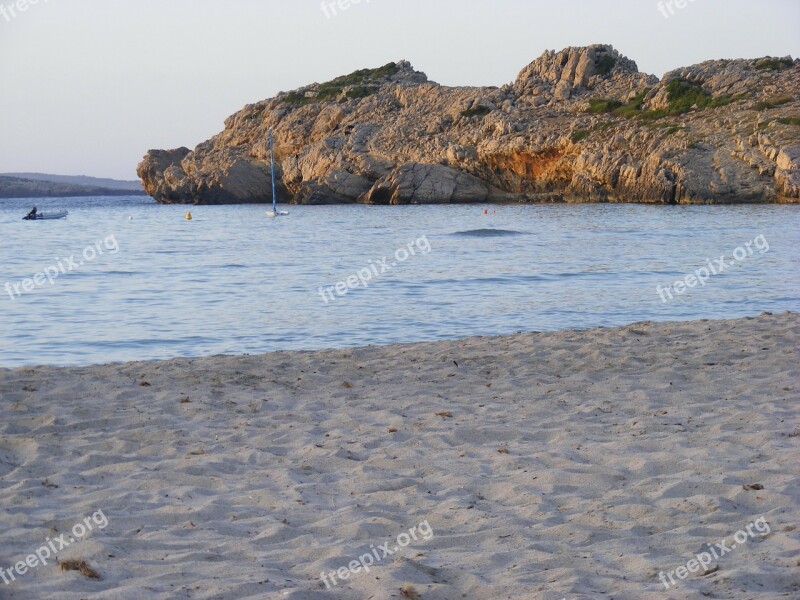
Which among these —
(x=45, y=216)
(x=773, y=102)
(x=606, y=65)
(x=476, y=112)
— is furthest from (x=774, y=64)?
(x=45, y=216)

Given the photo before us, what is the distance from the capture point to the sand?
4.30 metres

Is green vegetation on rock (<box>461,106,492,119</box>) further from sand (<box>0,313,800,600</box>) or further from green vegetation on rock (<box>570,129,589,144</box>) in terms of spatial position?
sand (<box>0,313,800,600</box>)

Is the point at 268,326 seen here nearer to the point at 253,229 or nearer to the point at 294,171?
the point at 253,229

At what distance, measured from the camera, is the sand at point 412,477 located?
14.1ft

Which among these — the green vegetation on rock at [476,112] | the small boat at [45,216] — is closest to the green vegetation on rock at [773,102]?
the green vegetation on rock at [476,112]

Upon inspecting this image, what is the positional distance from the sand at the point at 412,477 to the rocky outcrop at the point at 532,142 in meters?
53.7

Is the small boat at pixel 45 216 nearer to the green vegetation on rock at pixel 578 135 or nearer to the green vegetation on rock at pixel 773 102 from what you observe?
the green vegetation on rock at pixel 578 135

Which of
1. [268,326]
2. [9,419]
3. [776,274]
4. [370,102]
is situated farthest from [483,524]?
[370,102]

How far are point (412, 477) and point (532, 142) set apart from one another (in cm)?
6947

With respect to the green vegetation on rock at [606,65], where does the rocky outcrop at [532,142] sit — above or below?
below

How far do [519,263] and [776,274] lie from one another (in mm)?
7553

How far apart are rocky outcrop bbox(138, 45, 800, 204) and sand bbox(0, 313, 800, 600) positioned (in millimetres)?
53659

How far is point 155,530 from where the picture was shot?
4957 millimetres

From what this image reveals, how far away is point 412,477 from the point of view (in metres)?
5.92
